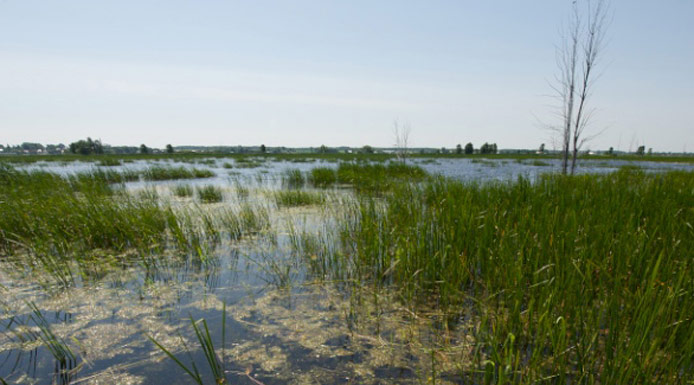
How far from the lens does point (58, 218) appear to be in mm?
4797

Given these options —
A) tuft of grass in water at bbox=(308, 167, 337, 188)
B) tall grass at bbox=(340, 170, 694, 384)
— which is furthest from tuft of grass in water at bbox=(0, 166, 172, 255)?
tuft of grass in water at bbox=(308, 167, 337, 188)

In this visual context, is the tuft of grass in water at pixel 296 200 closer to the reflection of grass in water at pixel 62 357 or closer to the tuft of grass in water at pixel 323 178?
the tuft of grass in water at pixel 323 178

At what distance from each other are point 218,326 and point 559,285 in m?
2.84

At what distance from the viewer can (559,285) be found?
7.33 feet

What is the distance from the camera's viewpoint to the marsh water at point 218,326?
2.09 metres

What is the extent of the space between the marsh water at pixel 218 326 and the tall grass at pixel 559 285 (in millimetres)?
324

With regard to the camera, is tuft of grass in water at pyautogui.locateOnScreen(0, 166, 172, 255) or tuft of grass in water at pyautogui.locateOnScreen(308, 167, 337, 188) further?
tuft of grass in water at pyautogui.locateOnScreen(308, 167, 337, 188)

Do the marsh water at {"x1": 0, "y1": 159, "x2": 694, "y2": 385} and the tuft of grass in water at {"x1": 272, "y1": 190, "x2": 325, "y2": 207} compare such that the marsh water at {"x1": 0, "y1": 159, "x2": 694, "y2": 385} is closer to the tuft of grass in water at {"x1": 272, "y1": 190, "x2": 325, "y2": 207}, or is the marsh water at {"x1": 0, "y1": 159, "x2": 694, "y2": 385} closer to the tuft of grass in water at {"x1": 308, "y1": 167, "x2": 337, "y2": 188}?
the tuft of grass in water at {"x1": 272, "y1": 190, "x2": 325, "y2": 207}

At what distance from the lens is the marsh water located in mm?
2090

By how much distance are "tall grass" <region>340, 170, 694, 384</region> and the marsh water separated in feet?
1.06

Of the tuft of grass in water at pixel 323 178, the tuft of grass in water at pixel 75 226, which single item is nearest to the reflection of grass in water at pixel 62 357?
the tuft of grass in water at pixel 75 226

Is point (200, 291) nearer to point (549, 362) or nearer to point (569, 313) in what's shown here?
point (549, 362)

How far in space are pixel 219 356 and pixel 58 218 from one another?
460cm

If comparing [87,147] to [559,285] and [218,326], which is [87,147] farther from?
[559,285]
